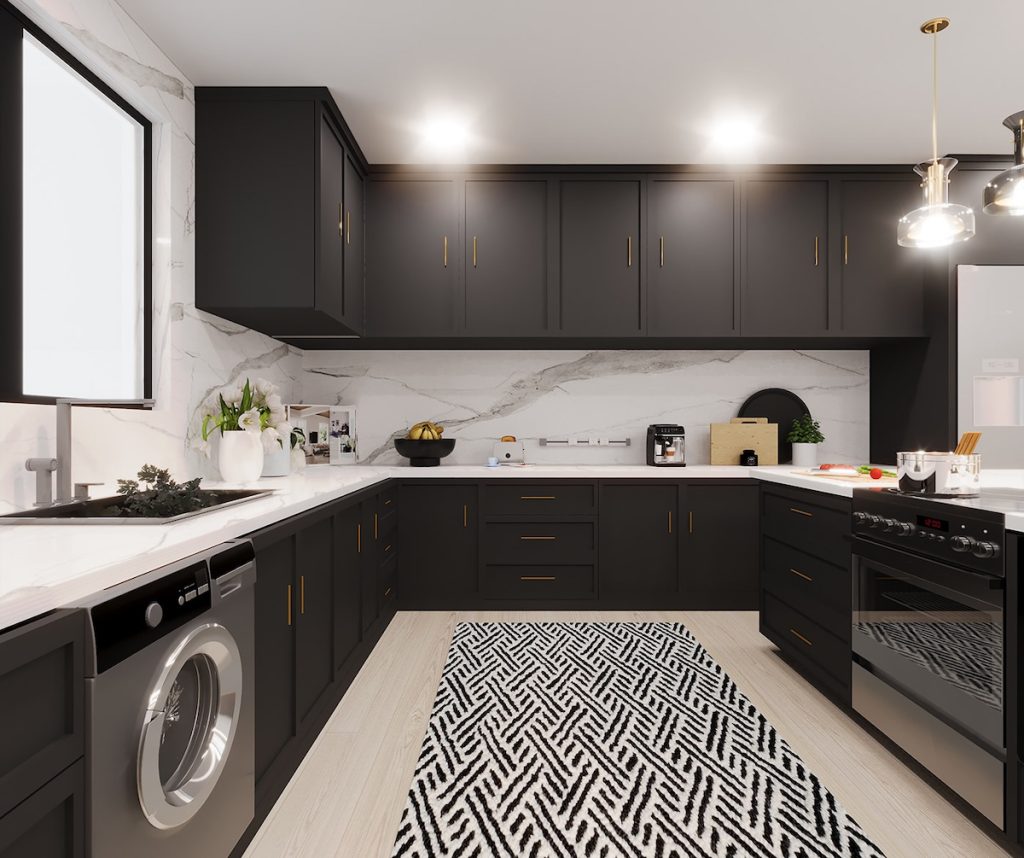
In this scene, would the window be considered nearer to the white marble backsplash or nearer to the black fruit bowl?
the black fruit bowl

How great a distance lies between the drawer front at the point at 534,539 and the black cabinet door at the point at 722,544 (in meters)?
0.59

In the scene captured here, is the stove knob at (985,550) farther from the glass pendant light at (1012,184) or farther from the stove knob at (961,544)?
the glass pendant light at (1012,184)

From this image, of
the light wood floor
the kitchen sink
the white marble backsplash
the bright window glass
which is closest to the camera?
the kitchen sink

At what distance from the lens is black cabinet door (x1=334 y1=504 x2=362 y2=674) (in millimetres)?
2303

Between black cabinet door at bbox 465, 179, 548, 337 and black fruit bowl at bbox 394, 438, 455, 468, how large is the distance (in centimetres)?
71

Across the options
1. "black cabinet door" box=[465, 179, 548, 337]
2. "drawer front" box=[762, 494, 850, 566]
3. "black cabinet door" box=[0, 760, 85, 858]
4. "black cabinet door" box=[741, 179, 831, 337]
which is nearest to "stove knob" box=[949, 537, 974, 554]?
"drawer front" box=[762, 494, 850, 566]

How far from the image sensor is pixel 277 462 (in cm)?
285

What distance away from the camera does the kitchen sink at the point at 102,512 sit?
1.46 m

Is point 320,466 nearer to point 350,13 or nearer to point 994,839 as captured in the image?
point 350,13

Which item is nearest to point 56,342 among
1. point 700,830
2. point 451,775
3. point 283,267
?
point 283,267

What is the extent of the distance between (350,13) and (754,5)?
150 centimetres

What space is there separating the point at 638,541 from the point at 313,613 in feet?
6.72

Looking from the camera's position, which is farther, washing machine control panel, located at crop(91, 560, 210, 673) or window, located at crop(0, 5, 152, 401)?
window, located at crop(0, 5, 152, 401)

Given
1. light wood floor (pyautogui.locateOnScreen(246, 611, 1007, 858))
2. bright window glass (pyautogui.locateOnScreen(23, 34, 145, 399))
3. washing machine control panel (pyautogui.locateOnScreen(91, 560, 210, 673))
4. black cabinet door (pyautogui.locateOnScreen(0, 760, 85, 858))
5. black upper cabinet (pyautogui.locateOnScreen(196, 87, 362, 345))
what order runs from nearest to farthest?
1. black cabinet door (pyautogui.locateOnScreen(0, 760, 85, 858))
2. washing machine control panel (pyautogui.locateOnScreen(91, 560, 210, 673))
3. light wood floor (pyautogui.locateOnScreen(246, 611, 1007, 858))
4. bright window glass (pyautogui.locateOnScreen(23, 34, 145, 399))
5. black upper cabinet (pyautogui.locateOnScreen(196, 87, 362, 345))
